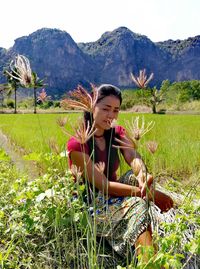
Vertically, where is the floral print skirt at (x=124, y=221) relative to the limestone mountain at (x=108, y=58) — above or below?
below

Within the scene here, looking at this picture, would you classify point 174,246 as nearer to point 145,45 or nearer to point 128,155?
point 128,155

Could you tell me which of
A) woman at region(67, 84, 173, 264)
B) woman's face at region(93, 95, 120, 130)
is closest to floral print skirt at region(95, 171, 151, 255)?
woman at region(67, 84, 173, 264)

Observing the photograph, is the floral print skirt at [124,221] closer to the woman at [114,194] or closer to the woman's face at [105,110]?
the woman at [114,194]

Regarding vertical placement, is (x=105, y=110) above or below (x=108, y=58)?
below

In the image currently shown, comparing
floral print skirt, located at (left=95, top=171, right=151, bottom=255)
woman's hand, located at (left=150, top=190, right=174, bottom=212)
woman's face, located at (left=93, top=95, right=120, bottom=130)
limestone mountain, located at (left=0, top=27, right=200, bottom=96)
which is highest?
limestone mountain, located at (left=0, top=27, right=200, bottom=96)

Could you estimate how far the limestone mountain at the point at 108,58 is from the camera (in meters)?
140

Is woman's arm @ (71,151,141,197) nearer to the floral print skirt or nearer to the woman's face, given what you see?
the floral print skirt

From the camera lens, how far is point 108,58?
146375 millimetres

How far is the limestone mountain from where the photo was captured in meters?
140

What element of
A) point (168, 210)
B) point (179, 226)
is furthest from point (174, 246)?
point (168, 210)

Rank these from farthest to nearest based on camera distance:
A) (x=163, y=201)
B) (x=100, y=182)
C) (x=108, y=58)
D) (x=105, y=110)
→ (x=108, y=58) < (x=105, y=110) < (x=100, y=182) < (x=163, y=201)

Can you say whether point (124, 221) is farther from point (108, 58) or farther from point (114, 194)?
point (108, 58)

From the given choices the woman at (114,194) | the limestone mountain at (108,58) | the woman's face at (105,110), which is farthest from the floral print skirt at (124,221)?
the limestone mountain at (108,58)

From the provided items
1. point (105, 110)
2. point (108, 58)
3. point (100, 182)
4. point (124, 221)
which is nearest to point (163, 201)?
point (124, 221)
